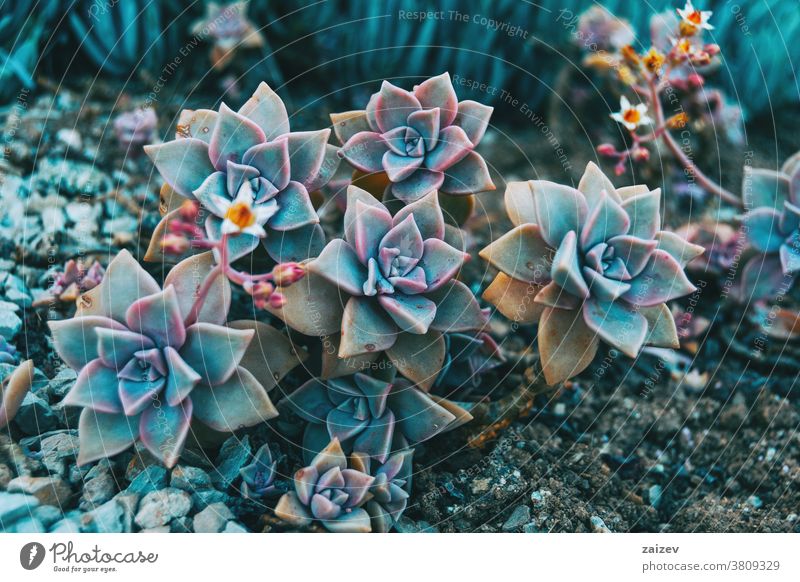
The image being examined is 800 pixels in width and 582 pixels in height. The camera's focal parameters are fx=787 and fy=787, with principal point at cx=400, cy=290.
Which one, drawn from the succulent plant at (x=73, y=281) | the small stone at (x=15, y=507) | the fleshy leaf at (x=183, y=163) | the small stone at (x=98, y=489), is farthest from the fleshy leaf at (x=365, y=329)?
the succulent plant at (x=73, y=281)

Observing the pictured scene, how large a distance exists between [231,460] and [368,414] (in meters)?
0.36

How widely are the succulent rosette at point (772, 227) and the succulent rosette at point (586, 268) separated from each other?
71 cm

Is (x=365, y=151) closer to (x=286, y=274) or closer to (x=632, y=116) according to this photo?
(x=286, y=274)

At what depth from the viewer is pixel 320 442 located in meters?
2.00

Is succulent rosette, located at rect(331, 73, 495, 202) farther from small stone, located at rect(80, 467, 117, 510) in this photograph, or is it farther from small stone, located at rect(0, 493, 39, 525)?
small stone, located at rect(0, 493, 39, 525)

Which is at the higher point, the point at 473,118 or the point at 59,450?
the point at 473,118

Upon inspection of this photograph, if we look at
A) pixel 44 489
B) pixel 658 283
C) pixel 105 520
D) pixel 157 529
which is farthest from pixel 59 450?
pixel 658 283

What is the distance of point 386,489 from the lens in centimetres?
189

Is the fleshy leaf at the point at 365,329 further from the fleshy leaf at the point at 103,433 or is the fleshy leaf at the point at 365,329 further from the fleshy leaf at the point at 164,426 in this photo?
the fleshy leaf at the point at 103,433

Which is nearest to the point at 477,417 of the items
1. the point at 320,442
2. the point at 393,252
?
the point at 320,442

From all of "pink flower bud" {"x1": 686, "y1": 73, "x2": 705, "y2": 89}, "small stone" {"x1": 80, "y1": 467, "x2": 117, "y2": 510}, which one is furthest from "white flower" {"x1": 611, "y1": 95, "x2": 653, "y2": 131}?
"small stone" {"x1": 80, "y1": 467, "x2": 117, "y2": 510}

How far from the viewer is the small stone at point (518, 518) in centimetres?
204
